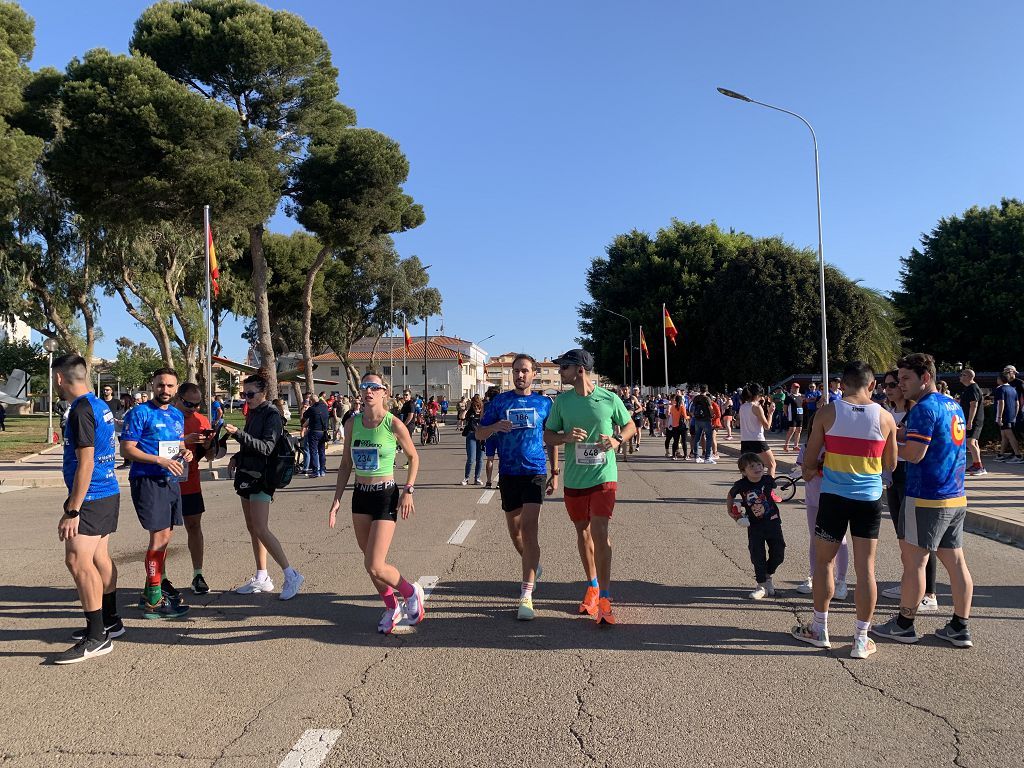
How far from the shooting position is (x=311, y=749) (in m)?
3.44

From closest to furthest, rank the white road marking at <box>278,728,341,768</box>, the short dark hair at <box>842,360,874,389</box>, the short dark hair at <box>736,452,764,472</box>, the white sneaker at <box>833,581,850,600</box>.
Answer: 1. the white road marking at <box>278,728,341,768</box>
2. the short dark hair at <box>842,360,874,389</box>
3. the white sneaker at <box>833,581,850,600</box>
4. the short dark hair at <box>736,452,764,472</box>

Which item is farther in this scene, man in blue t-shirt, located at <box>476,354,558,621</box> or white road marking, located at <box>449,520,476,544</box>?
white road marking, located at <box>449,520,476,544</box>

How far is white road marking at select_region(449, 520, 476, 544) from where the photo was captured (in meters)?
8.69

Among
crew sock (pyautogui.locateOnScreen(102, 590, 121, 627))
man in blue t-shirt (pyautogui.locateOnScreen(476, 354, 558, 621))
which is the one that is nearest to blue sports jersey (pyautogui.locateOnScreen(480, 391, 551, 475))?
man in blue t-shirt (pyautogui.locateOnScreen(476, 354, 558, 621))

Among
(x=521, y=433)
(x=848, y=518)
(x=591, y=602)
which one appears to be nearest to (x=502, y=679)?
(x=591, y=602)

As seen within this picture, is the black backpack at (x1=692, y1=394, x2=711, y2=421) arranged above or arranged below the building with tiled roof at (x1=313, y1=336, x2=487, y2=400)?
below

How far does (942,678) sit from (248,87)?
2924 cm

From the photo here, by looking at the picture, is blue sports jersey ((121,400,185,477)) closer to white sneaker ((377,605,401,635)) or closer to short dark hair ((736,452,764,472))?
white sneaker ((377,605,401,635))

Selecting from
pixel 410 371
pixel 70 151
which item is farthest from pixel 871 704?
pixel 410 371

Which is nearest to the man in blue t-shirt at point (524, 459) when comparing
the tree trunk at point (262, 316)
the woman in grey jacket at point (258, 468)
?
the woman in grey jacket at point (258, 468)

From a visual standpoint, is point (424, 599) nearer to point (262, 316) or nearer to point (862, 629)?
point (862, 629)

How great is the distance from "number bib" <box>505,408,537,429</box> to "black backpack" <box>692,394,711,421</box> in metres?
13.3

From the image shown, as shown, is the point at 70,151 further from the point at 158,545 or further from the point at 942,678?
the point at 942,678

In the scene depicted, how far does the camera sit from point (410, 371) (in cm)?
10738
